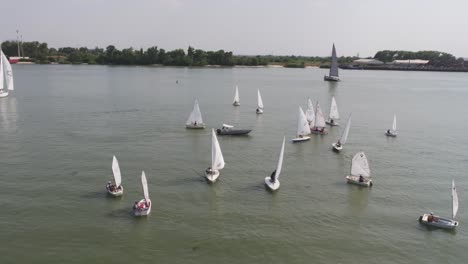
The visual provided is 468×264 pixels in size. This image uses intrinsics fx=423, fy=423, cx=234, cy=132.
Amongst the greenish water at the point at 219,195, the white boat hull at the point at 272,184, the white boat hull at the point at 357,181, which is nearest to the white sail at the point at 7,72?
the greenish water at the point at 219,195

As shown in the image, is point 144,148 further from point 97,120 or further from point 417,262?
point 417,262

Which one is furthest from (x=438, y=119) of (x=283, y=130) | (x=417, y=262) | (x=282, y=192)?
(x=417, y=262)

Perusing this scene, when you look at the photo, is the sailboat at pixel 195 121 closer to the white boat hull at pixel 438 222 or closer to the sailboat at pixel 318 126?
the sailboat at pixel 318 126

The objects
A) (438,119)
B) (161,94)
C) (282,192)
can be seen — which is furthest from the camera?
(161,94)

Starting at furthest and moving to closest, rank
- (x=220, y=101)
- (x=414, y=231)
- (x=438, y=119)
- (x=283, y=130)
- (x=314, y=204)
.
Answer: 1. (x=220, y=101)
2. (x=438, y=119)
3. (x=283, y=130)
4. (x=314, y=204)
5. (x=414, y=231)

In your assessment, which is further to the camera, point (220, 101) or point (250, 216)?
point (220, 101)

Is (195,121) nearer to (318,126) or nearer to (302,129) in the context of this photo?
(302,129)

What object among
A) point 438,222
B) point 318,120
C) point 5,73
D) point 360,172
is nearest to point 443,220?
point 438,222

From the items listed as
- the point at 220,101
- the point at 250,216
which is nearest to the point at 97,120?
the point at 220,101
